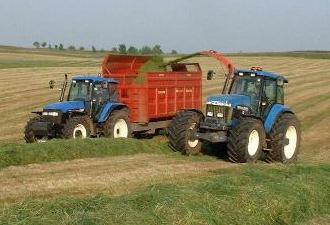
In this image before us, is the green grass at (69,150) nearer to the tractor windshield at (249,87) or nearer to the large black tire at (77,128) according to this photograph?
the large black tire at (77,128)

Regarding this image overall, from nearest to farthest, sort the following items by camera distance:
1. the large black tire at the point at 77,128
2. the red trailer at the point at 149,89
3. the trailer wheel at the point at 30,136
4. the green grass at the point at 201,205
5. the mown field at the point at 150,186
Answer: the green grass at the point at 201,205, the mown field at the point at 150,186, the large black tire at the point at 77,128, the trailer wheel at the point at 30,136, the red trailer at the point at 149,89

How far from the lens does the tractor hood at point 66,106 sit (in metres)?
14.9

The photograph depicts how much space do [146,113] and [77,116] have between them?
2395mm

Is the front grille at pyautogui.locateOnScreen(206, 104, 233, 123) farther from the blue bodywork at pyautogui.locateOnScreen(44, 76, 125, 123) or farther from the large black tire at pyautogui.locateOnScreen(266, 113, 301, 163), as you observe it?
the blue bodywork at pyautogui.locateOnScreen(44, 76, 125, 123)

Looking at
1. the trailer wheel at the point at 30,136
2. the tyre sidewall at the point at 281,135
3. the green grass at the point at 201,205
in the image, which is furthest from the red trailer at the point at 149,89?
the green grass at the point at 201,205

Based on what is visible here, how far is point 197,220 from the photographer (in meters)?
6.54

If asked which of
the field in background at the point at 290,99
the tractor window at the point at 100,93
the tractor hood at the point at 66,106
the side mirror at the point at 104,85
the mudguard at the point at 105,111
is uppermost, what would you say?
the side mirror at the point at 104,85

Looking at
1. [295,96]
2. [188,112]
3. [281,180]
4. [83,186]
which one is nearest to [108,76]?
[188,112]

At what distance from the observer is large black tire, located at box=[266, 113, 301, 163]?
1373cm

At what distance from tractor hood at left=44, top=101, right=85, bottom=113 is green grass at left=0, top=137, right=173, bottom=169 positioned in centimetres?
153

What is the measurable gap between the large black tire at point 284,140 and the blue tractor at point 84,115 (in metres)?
4.22

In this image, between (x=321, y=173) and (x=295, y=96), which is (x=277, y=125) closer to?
(x=321, y=173)

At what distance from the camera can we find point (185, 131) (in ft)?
45.3

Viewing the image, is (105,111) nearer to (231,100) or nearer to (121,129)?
(121,129)
